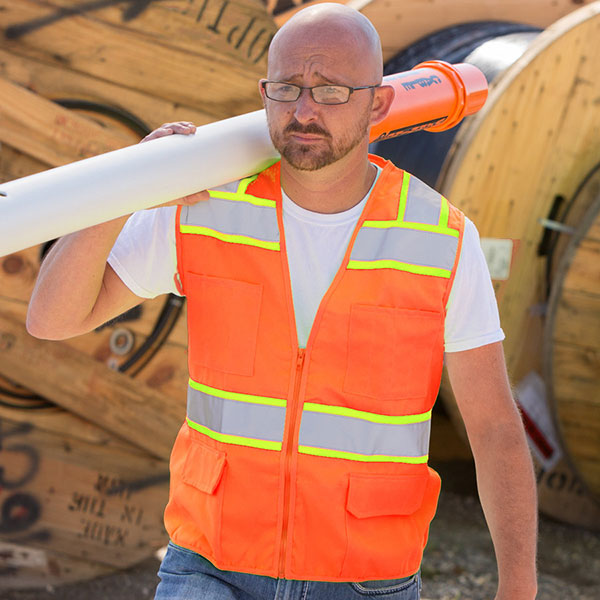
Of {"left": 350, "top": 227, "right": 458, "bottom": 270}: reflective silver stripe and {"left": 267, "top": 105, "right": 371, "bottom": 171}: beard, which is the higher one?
{"left": 267, "top": 105, "right": 371, "bottom": 171}: beard

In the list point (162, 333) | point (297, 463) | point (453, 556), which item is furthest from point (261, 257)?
point (453, 556)

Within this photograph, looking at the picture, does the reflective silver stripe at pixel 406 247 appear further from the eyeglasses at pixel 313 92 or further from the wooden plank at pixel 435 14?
the wooden plank at pixel 435 14

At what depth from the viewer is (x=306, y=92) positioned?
2.25 metres

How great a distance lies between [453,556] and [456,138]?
2275 millimetres

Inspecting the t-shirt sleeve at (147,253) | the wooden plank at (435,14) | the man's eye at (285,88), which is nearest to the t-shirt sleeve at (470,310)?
the man's eye at (285,88)

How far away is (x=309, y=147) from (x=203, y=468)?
0.81 metres

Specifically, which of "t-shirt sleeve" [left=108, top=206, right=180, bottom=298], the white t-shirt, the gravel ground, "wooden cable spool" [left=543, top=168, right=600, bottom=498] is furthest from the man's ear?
"wooden cable spool" [left=543, top=168, right=600, bottom=498]

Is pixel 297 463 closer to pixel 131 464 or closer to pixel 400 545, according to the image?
pixel 400 545

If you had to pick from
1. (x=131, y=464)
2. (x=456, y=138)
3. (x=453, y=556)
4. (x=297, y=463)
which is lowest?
(x=453, y=556)

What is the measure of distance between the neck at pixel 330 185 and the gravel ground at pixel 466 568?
2690 millimetres

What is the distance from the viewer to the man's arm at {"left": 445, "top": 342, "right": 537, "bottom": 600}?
2359mm

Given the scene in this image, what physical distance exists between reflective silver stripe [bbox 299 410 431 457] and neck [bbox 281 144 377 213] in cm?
52

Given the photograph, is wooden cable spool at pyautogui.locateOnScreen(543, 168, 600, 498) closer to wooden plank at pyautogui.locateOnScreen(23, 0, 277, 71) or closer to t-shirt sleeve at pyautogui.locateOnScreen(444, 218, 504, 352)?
wooden plank at pyautogui.locateOnScreen(23, 0, 277, 71)

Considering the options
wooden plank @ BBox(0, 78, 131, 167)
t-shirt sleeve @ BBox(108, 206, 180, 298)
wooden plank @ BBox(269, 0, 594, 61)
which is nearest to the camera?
t-shirt sleeve @ BBox(108, 206, 180, 298)
